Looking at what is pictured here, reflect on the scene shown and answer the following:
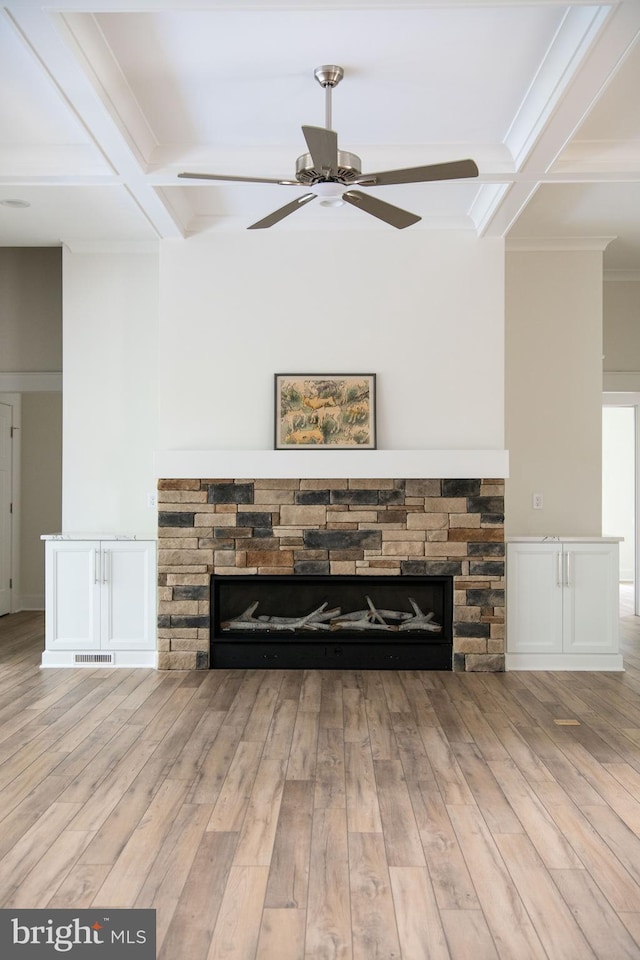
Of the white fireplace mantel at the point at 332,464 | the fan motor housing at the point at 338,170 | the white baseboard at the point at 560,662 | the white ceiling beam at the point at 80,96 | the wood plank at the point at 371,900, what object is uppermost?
the white ceiling beam at the point at 80,96

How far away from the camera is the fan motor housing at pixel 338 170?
9.64 feet

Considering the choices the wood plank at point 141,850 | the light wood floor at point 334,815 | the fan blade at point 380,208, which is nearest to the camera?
the light wood floor at point 334,815

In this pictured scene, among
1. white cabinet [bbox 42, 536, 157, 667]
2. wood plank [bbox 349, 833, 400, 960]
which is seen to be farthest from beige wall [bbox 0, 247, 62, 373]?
wood plank [bbox 349, 833, 400, 960]

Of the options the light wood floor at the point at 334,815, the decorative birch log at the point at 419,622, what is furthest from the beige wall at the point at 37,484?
the decorative birch log at the point at 419,622

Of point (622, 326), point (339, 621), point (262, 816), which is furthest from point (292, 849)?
point (622, 326)

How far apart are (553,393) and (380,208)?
8.17 feet

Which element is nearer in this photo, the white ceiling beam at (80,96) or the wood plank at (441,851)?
the wood plank at (441,851)

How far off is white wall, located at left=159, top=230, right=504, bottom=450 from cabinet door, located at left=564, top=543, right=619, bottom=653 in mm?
987

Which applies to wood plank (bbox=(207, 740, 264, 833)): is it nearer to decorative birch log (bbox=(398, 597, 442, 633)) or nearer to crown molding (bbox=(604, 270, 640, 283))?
decorative birch log (bbox=(398, 597, 442, 633))

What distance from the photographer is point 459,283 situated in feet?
16.2

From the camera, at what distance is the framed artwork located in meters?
4.92

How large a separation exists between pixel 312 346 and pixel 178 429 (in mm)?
1060

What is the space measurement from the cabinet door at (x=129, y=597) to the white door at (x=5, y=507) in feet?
7.56

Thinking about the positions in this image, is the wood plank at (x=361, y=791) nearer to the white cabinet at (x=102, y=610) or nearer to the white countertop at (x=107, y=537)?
the white cabinet at (x=102, y=610)
